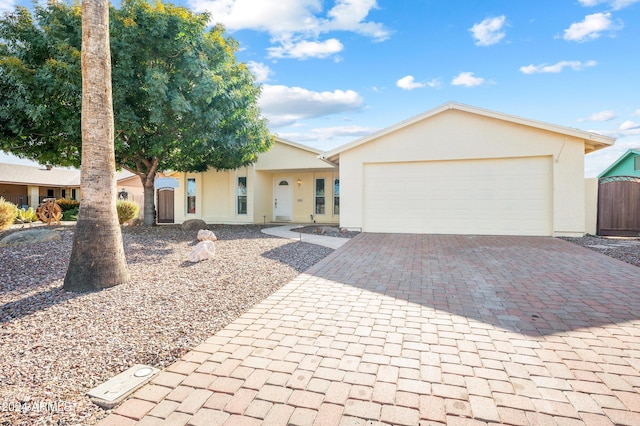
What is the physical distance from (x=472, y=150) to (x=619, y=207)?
5.11 meters

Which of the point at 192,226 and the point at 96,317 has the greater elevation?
the point at 192,226

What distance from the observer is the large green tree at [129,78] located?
27.9ft

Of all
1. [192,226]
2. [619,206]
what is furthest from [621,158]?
[192,226]

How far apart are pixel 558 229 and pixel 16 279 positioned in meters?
13.7

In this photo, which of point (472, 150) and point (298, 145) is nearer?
point (472, 150)

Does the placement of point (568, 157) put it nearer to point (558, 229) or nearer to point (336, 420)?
point (558, 229)

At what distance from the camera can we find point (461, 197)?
11.4 metres

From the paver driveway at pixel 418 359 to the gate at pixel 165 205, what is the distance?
15.8 m

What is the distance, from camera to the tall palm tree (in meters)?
4.62

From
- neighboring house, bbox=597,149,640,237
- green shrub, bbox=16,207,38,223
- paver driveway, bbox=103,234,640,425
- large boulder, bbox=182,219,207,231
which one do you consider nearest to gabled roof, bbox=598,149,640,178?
neighboring house, bbox=597,149,640,237

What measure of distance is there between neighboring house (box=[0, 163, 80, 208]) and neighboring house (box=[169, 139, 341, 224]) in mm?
15401

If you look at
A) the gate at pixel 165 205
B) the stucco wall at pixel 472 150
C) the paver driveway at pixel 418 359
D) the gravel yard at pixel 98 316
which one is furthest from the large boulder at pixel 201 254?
the gate at pixel 165 205

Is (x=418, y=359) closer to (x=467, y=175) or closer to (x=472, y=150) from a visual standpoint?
(x=467, y=175)

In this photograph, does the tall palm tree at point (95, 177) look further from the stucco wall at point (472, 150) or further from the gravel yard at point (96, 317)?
the stucco wall at point (472, 150)
